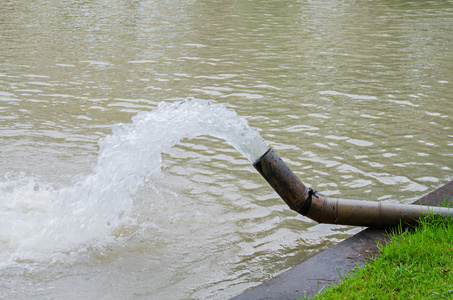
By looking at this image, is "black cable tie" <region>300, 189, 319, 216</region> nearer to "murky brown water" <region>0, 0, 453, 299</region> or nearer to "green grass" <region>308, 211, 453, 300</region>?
"murky brown water" <region>0, 0, 453, 299</region>

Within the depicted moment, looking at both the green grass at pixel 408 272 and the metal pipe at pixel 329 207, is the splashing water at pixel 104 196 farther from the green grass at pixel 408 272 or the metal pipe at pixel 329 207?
the green grass at pixel 408 272

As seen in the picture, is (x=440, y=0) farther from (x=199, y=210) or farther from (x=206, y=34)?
(x=199, y=210)

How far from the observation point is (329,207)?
482 centimetres

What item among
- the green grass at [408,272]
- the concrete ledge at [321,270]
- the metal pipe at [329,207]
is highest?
the metal pipe at [329,207]

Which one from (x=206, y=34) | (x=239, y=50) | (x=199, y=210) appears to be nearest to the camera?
(x=199, y=210)

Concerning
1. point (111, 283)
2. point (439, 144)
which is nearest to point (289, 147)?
point (439, 144)

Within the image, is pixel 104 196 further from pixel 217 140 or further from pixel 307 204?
pixel 217 140

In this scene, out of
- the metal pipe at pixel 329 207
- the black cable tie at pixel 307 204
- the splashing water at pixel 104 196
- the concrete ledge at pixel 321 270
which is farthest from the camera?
the splashing water at pixel 104 196

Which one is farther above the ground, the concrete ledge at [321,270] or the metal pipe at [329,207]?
the metal pipe at [329,207]

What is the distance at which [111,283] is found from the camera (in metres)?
4.51

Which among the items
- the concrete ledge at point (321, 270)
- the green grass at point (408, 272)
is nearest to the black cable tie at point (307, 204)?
the concrete ledge at point (321, 270)

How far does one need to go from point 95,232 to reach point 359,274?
8.58ft

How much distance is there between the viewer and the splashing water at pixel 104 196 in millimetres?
4949

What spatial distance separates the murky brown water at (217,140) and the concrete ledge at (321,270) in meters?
0.48
